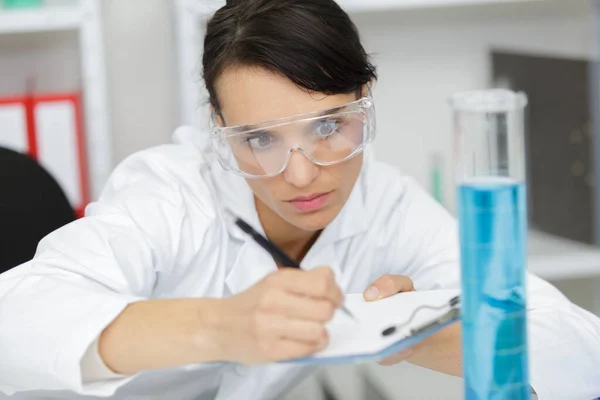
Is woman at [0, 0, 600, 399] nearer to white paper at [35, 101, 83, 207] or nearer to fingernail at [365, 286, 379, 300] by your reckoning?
fingernail at [365, 286, 379, 300]

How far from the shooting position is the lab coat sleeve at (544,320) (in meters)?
1.20

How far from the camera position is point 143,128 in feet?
8.42

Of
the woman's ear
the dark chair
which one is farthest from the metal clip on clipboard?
the dark chair

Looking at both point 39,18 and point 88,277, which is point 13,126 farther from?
point 88,277

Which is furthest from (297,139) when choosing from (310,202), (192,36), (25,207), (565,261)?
(565,261)

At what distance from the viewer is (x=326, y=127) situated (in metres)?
1.29

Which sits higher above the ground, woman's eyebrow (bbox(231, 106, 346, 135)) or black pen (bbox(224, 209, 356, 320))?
woman's eyebrow (bbox(231, 106, 346, 135))

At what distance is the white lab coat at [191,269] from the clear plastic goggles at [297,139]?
16 centimetres

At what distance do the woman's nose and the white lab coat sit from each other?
231 millimetres

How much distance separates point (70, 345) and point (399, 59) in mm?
1853

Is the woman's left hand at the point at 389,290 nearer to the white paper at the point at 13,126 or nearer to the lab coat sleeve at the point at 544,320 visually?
the lab coat sleeve at the point at 544,320

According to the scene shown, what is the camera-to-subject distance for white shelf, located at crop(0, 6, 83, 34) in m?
2.16

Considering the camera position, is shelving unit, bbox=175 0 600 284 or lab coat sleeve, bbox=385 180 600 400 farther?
shelving unit, bbox=175 0 600 284

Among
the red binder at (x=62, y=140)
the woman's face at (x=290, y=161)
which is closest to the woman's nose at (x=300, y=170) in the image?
the woman's face at (x=290, y=161)
